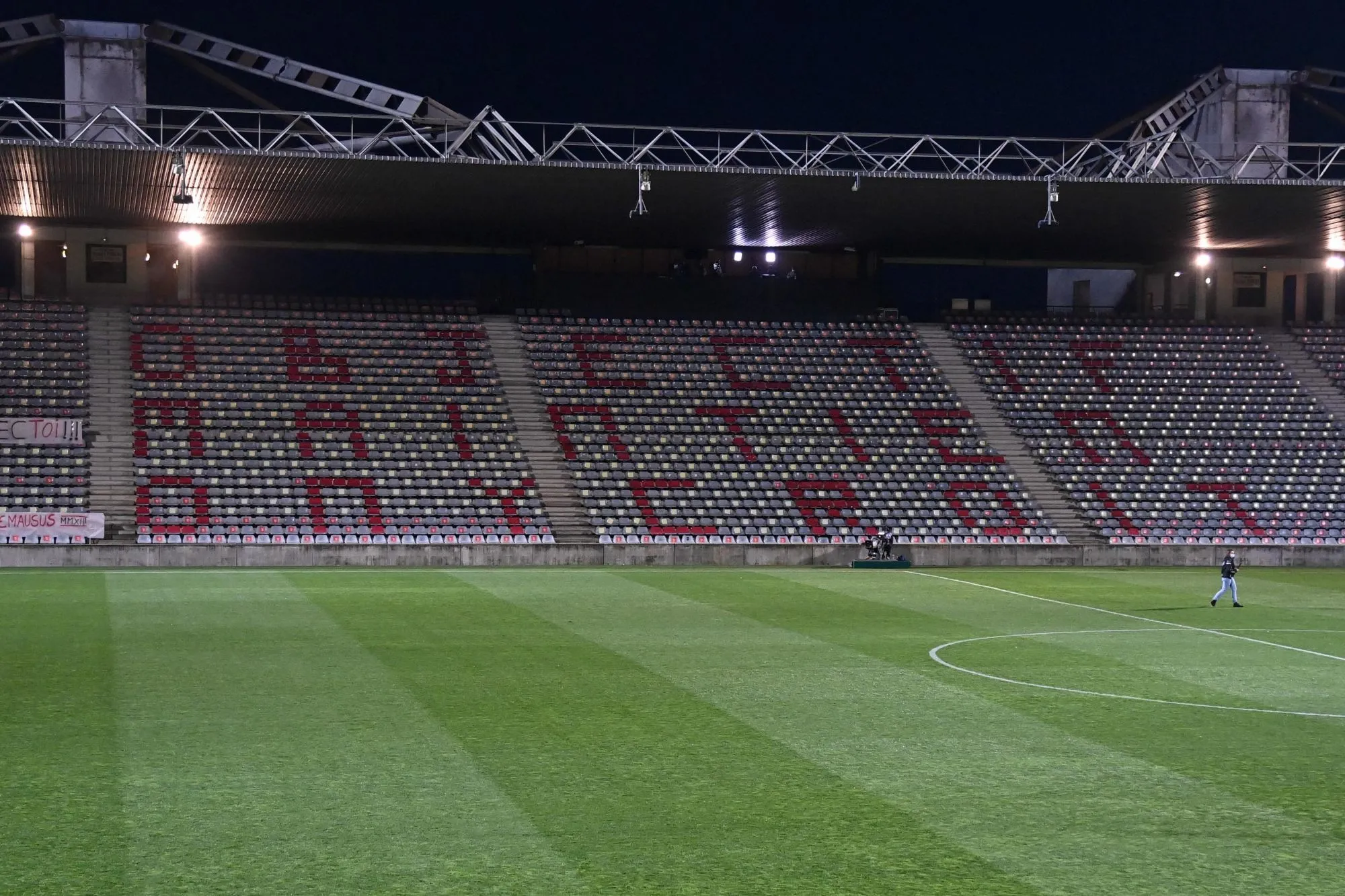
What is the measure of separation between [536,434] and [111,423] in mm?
11407

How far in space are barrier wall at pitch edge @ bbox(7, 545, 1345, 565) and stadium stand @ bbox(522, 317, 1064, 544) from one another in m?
1.20

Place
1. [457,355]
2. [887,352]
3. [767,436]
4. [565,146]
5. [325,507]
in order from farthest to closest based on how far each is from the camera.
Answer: [887,352] < [457,355] < [767,436] < [325,507] < [565,146]

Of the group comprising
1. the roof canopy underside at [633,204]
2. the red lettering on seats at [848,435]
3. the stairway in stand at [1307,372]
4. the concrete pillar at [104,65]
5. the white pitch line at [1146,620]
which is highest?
the concrete pillar at [104,65]

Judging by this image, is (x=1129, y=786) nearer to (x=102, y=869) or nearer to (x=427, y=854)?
(x=427, y=854)

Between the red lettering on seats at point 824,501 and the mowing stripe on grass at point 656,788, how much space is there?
2055cm

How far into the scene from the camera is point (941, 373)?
4972cm

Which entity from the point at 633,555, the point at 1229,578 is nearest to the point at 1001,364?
the point at 633,555

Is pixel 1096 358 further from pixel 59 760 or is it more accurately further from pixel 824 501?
pixel 59 760

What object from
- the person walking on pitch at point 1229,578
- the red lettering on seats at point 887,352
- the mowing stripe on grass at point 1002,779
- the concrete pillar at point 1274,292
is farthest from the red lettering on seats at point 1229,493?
the mowing stripe on grass at point 1002,779

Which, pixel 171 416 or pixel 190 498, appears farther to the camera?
pixel 171 416

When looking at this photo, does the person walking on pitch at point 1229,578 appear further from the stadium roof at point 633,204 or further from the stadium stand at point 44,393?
the stadium stand at point 44,393

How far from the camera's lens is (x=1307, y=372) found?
51469mm

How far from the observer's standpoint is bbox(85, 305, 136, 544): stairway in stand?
38.6 meters

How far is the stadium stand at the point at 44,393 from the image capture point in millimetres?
38625
